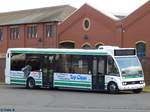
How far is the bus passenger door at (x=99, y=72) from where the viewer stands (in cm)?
3481

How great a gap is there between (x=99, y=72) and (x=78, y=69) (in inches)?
73.8

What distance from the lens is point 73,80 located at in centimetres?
3647

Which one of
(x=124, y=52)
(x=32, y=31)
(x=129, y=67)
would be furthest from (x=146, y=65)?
(x=32, y=31)

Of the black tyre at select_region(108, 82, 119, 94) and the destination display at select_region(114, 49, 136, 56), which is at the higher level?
the destination display at select_region(114, 49, 136, 56)

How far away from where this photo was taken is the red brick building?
5422 cm

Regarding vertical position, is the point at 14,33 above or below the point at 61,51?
above

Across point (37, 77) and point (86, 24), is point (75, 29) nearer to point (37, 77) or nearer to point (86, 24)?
point (86, 24)

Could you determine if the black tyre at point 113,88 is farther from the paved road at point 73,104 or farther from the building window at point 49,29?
the building window at point 49,29

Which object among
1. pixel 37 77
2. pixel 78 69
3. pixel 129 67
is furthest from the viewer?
pixel 37 77

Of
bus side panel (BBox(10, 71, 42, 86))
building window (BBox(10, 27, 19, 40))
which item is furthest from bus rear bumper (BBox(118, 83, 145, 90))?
building window (BBox(10, 27, 19, 40))

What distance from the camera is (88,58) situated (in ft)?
118

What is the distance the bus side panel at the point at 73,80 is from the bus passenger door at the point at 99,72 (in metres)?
0.40

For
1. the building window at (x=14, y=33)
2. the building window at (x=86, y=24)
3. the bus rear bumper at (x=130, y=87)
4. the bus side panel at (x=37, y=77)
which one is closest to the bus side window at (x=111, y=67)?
the bus rear bumper at (x=130, y=87)

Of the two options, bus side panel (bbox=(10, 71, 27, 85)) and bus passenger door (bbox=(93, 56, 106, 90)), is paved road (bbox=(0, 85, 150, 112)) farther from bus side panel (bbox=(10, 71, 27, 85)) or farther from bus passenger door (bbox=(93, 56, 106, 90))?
bus side panel (bbox=(10, 71, 27, 85))
